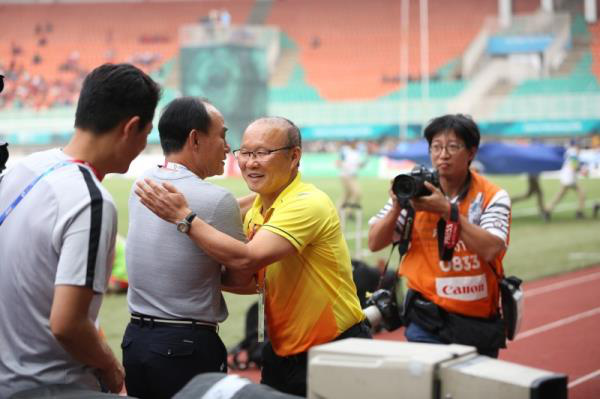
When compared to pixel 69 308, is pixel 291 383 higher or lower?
lower

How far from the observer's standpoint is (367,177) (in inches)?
1337

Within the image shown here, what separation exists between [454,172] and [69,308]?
2422mm

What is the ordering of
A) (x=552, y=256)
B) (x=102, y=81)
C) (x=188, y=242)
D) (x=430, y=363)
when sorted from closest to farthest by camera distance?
(x=430, y=363) < (x=102, y=81) < (x=188, y=242) < (x=552, y=256)

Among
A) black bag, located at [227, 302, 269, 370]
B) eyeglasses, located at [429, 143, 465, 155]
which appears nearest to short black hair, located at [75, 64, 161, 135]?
eyeglasses, located at [429, 143, 465, 155]

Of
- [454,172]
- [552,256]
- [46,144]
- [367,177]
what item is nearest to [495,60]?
[367,177]

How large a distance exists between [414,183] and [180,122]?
1214mm

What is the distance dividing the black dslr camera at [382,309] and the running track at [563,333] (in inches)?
101

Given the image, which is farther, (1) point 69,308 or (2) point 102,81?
(2) point 102,81

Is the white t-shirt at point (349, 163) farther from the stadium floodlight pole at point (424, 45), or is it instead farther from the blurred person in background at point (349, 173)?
the stadium floodlight pole at point (424, 45)

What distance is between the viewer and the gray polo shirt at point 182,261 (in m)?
3.24

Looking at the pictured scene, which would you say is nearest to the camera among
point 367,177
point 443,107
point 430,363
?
point 430,363

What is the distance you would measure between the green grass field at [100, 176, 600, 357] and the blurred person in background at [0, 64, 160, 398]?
5.33 metres

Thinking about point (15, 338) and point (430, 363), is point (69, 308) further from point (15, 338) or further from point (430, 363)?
point (430, 363)

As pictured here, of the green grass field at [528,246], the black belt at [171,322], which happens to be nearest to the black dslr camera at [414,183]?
the black belt at [171,322]
